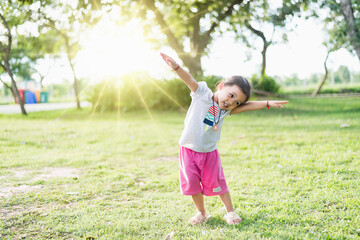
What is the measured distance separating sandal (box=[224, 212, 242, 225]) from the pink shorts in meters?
0.22

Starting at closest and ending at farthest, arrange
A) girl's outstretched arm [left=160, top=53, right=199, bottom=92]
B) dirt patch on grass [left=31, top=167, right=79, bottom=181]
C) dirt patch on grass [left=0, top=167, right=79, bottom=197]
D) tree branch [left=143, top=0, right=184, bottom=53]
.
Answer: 1. girl's outstretched arm [left=160, top=53, right=199, bottom=92]
2. dirt patch on grass [left=0, top=167, right=79, bottom=197]
3. dirt patch on grass [left=31, top=167, right=79, bottom=181]
4. tree branch [left=143, top=0, right=184, bottom=53]

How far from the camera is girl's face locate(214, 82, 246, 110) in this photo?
2.70 m

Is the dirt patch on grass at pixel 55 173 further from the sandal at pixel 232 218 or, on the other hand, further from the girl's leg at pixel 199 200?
the sandal at pixel 232 218

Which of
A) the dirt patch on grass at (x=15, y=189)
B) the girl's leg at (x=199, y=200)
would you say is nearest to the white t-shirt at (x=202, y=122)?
the girl's leg at (x=199, y=200)

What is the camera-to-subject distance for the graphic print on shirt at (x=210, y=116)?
2754 millimetres

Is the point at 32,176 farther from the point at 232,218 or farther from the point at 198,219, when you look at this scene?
the point at 232,218

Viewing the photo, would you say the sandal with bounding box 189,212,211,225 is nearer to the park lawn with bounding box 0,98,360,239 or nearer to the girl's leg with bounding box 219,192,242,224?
the park lawn with bounding box 0,98,360,239

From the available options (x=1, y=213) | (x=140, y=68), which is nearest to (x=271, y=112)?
(x=140, y=68)

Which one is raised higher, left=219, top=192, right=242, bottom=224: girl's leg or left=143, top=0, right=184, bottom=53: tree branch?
left=143, top=0, right=184, bottom=53: tree branch

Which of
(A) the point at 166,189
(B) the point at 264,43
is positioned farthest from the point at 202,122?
(B) the point at 264,43

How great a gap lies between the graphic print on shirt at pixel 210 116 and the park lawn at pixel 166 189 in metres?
0.92

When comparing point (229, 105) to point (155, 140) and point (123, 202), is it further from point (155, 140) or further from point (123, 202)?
point (155, 140)

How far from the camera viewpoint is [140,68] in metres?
13.7

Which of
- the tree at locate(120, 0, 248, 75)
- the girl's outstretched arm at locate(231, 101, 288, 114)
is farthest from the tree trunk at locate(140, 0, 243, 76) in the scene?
the girl's outstretched arm at locate(231, 101, 288, 114)
